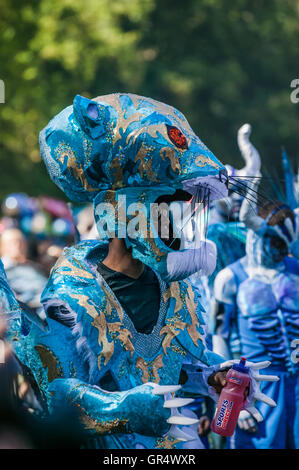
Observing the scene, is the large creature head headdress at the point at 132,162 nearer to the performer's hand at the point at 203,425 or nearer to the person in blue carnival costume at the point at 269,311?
the person in blue carnival costume at the point at 269,311

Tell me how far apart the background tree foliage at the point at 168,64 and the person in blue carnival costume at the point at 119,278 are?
36.2ft

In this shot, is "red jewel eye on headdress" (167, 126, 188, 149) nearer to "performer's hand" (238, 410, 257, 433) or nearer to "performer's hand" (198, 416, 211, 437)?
"performer's hand" (238, 410, 257, 433)

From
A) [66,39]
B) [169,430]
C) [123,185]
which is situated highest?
[66,39]

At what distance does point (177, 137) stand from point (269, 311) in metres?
2.40

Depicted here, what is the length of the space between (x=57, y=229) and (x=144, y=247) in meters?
6.61

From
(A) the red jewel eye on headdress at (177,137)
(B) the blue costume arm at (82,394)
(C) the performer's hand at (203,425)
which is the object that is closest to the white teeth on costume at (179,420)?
(B) the blue costume arm at (82,394)

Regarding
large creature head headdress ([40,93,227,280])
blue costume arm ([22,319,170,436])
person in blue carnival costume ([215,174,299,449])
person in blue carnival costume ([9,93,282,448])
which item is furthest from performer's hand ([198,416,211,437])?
blue costume arm ([22,319,170,436])

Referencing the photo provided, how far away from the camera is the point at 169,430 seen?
2375 mm

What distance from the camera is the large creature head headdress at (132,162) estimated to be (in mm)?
2619

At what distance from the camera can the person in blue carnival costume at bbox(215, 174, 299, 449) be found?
474cm

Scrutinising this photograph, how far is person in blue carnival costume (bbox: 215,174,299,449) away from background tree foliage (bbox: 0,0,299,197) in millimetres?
9247

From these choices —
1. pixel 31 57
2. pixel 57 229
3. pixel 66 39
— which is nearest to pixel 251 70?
pixel 66 39

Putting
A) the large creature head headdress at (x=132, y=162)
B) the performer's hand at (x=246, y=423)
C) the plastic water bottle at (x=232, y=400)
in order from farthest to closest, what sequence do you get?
the performer's hand at (x=246, y=423) < the plastic water bottle at (x=232, y=400) < the large creature head headdress at (x=132, y=162)
